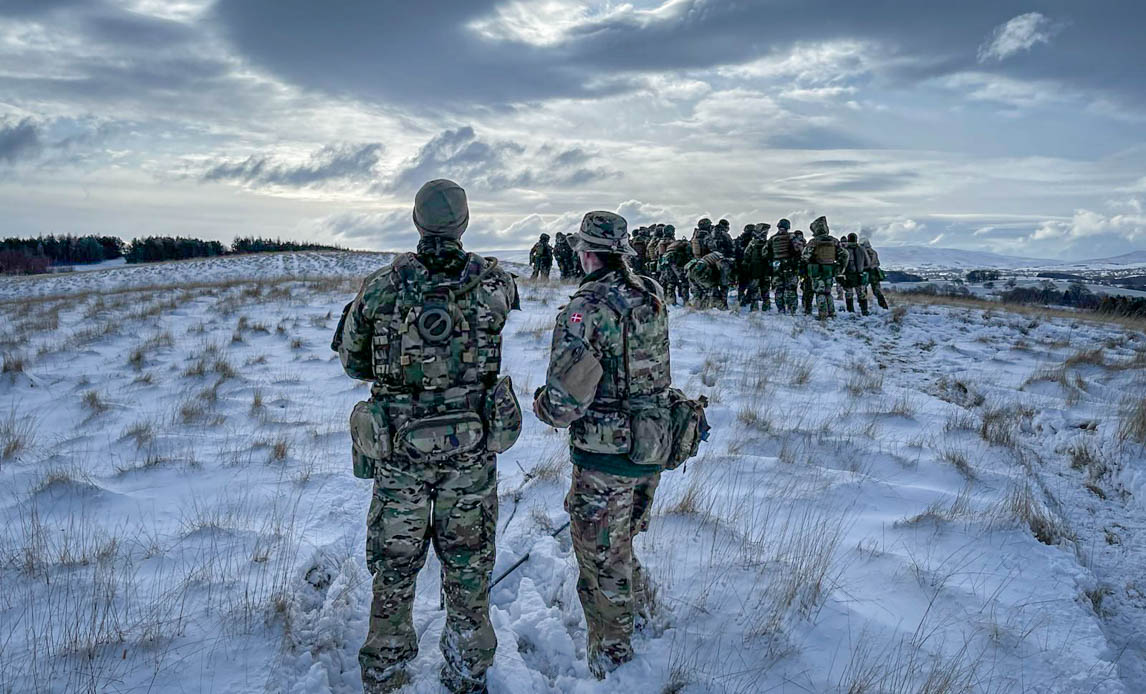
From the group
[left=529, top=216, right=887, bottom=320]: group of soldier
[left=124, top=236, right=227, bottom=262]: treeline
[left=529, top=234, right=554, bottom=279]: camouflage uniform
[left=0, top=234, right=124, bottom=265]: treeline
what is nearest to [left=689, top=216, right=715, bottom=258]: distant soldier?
[left=529, top=216, right=887, bottom=320]: group of soldier

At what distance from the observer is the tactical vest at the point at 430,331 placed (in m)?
2.64

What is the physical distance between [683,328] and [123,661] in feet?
31.4

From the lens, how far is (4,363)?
7.97 m

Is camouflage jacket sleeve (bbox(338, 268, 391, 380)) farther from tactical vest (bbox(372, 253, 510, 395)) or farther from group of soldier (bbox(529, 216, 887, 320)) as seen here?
group of soldier (bbox(529, 216, 887, 320))

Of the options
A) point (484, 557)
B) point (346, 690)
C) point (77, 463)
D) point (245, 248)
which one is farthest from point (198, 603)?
point (245, 248)

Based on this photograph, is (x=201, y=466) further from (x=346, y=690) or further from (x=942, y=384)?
(x=942, y=384)

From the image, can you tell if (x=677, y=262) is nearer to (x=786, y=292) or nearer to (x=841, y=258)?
(x=786, y=292)

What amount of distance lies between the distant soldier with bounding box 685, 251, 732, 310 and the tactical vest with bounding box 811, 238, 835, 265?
2.07m

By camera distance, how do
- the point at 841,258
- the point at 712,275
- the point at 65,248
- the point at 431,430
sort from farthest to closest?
the point at 65,248
the point at 712,275
the point at 841,258
the point at 431,430

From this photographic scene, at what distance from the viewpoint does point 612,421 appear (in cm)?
279

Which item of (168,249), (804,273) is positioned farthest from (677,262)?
(168,249)

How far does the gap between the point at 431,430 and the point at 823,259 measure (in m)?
12.3

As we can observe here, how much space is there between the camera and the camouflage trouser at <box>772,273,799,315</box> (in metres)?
14.3

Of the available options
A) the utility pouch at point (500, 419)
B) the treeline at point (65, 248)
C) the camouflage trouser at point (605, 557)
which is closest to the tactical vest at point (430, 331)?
the utility pouch at point (500, 419)
